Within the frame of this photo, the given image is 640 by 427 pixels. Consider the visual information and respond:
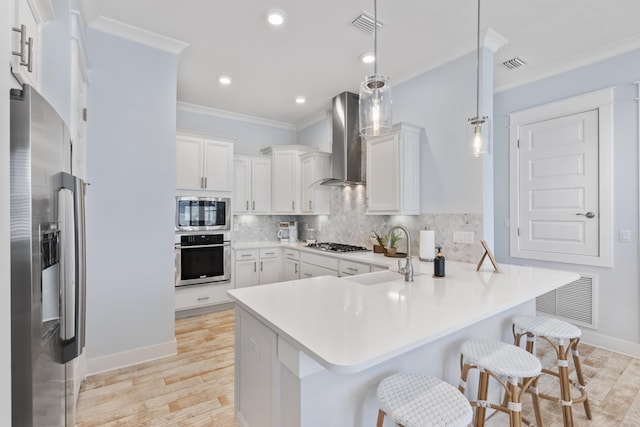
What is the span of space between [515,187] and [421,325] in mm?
3058

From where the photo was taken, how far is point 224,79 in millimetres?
3564

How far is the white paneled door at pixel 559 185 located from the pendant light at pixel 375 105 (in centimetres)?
242

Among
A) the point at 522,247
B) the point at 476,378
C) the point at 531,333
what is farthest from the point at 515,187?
the point at 476,378

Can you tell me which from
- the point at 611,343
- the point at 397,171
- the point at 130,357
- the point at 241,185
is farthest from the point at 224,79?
the point at 611,343

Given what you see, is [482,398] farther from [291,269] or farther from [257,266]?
[257,266]

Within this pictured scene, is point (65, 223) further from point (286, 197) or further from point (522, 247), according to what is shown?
point (522, 247)

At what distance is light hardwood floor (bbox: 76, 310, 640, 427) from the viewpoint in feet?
6.27

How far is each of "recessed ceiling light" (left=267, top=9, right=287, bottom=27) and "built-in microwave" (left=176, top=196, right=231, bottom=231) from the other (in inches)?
91.0

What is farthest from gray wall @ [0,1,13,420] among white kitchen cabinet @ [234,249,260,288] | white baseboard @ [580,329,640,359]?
white baseboard @ [580,329,640,359]

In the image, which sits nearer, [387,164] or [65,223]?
[65,223]

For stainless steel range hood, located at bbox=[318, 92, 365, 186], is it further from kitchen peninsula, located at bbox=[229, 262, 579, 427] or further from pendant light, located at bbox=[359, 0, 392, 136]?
kitchen peninsula, located at bbox=[229, 262, 579, 427]

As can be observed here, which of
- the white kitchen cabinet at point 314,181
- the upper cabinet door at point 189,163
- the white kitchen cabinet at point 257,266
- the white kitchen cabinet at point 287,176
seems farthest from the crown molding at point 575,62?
the upper cabinet door at point 189,163

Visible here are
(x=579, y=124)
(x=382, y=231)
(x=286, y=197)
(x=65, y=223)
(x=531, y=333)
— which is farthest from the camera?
(x=286, y=197)

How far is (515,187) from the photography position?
348cm
